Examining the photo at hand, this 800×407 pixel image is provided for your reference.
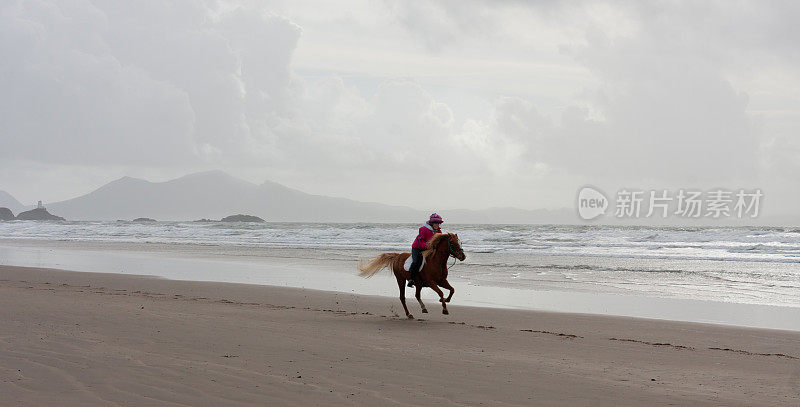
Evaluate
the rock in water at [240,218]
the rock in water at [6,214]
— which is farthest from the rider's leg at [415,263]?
the rock in water at [6,214]

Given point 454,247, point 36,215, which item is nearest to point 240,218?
point 36,215

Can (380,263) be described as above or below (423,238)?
below

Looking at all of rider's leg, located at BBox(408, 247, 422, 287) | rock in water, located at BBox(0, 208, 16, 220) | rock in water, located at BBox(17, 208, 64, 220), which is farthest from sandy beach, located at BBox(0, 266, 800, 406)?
rock in water, located at BBox(0, 208, 16, 220)

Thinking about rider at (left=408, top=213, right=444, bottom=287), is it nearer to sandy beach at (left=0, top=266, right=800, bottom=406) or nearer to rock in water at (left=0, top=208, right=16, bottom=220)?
sandy beach at (left=0, top=266, right=800, bottom=406)

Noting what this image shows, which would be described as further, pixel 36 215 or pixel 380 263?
pixel 36 215

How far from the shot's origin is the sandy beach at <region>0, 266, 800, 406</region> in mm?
5914

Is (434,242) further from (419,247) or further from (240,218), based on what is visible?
(240,218)

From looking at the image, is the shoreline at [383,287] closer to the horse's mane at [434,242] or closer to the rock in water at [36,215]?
the horse's mane at [434,242]

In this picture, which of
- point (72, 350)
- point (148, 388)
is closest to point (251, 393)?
point (148, 388)

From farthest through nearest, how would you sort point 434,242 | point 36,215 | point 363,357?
point 36,215 < point 434,242 < point 363,357

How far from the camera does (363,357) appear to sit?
7.68 metres

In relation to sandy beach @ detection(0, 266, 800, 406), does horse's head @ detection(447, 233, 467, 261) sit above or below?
above

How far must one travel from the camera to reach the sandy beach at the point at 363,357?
5.91m

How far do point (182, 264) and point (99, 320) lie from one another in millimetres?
16795
